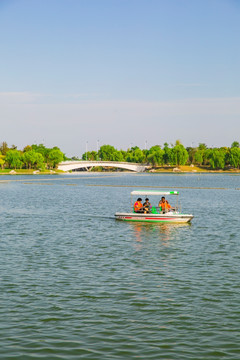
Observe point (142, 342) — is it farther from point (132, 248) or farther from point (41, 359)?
point (132, 248)

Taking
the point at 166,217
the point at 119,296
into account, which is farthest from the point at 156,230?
the point at 119,296

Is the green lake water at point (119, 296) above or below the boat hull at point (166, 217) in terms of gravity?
below

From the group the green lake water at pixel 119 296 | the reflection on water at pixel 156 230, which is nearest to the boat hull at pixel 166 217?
the reflection on water at pixel 156 230

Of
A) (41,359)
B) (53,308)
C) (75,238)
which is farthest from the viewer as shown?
(75,238)

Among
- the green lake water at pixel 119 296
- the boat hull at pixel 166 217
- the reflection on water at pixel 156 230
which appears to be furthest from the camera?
the boat hull at pixel 166 217

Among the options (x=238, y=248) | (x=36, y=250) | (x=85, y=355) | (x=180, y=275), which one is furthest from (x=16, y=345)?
(x=238, y=248)

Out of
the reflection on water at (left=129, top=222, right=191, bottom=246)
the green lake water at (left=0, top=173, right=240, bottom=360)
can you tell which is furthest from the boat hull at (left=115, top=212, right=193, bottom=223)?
the green lake water at (left=0, top=173, right=240, bottom=360)

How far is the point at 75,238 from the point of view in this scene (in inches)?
1646

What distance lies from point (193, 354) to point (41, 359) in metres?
5.20

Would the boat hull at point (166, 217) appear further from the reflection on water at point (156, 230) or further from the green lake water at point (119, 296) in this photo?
the green lake water at point (119, 296)

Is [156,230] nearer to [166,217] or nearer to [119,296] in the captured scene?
[166,217]

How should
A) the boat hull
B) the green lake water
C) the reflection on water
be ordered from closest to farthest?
the green lake water < the reflection on water < the boat hull

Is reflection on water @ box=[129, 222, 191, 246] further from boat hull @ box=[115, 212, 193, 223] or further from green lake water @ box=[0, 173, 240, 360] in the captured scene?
boat hull @ box=[115, 212, 193, 223]

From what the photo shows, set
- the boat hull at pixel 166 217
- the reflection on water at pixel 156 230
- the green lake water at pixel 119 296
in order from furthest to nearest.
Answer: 1. the boat hull at pixel 166 217
2. the reflection on water at pixel 156 230
3. the green lake water at pixel 119 296
